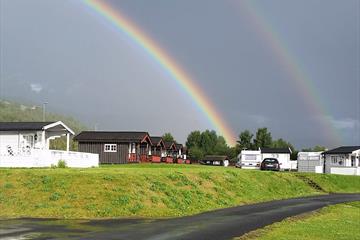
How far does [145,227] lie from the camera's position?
61.0 feet

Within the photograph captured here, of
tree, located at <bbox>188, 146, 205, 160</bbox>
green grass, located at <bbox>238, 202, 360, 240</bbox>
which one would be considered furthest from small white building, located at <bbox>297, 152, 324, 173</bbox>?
tree, located at <bbox>188, 146, 205, 160</bbox>

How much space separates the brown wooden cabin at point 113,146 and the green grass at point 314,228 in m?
45.5

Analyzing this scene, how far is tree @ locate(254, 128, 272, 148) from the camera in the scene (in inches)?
5925

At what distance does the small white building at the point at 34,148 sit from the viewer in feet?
121

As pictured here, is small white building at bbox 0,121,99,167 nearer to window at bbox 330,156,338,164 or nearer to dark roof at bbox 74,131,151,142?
dark roof at bbox 74,131,151,142

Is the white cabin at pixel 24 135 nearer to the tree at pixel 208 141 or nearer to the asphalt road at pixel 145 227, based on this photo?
the asphalt road at pixel 145 227

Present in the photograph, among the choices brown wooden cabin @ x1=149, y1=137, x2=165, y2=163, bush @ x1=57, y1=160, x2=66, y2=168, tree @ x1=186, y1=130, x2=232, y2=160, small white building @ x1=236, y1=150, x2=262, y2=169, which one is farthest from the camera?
tree @ x1=186, y1=130, x2=232, y2=160

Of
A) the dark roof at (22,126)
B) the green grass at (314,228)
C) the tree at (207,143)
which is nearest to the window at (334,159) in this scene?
the dark roof at (22,126)

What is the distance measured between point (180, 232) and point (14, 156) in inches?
924

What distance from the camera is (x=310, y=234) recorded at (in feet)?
55.9

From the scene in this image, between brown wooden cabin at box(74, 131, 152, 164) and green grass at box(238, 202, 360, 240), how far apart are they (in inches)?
1791

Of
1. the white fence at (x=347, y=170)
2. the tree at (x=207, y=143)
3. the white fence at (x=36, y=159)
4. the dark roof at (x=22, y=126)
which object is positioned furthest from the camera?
the tree at (x=207, y=143)

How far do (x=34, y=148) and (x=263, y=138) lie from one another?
383 feet

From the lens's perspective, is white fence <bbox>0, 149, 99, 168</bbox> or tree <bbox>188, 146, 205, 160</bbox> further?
tree <bbox>188, 146, 205, 160</bbox>
